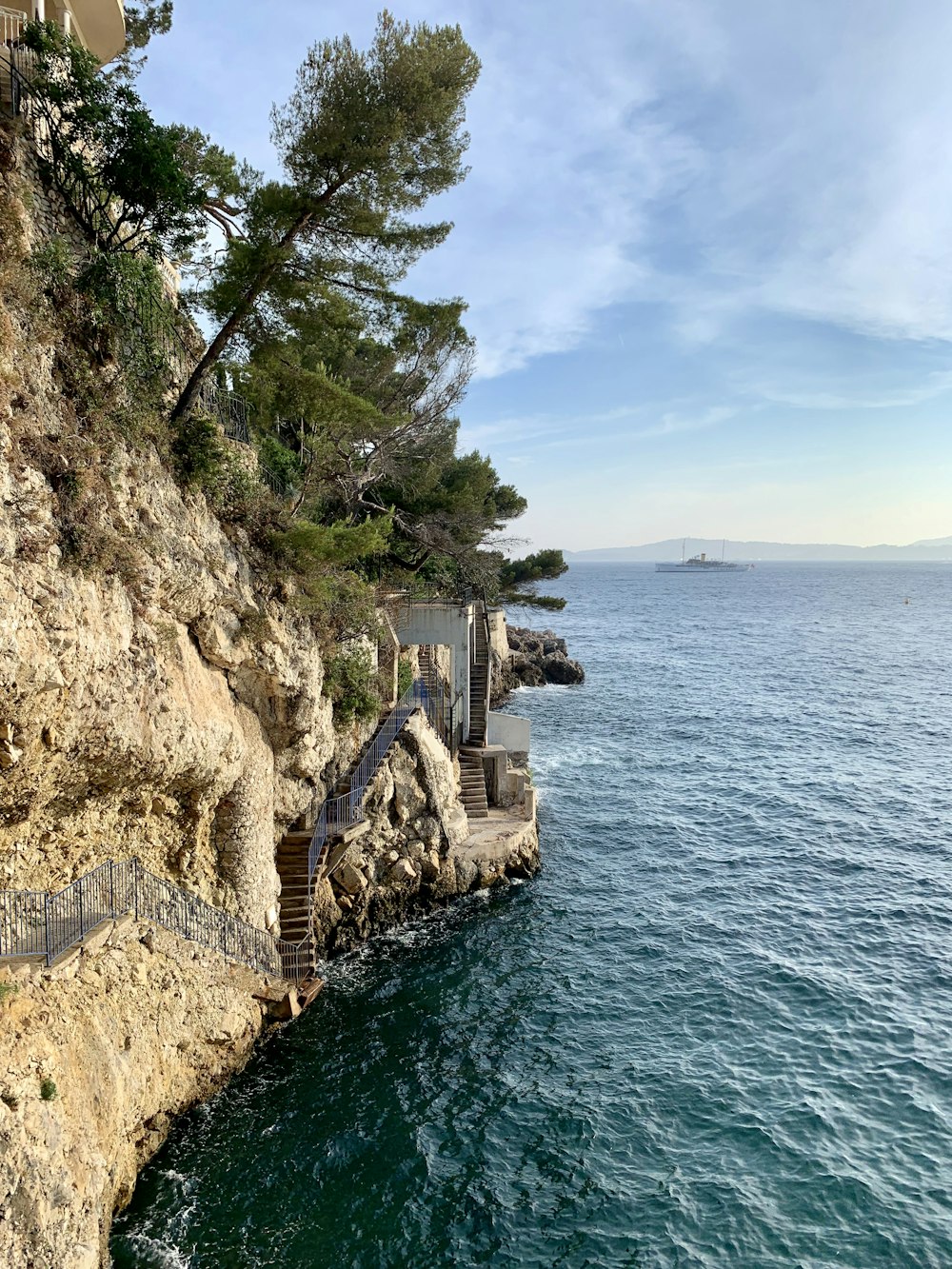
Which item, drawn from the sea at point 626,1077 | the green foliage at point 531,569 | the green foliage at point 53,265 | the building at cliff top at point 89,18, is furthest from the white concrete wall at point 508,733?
the building at cliff top at point 89,18

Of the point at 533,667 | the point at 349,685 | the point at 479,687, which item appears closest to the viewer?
the point at 349,685

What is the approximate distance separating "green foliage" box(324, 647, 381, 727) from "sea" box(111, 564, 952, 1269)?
5763 mm

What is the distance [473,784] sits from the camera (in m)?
26.8

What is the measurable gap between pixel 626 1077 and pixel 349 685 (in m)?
11.0

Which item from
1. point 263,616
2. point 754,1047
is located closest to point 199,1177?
point 263,616

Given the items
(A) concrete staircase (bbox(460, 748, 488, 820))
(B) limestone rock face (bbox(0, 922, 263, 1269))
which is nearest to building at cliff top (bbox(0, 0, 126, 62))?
(B) limestone rock face (bbox(0, 922, 263, 1269))

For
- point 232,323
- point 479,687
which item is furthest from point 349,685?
point 479,687

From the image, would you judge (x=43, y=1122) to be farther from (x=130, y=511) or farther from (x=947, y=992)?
(x=947, y=992)

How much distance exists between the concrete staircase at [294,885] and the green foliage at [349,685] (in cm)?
325

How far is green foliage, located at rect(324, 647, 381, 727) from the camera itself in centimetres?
2027

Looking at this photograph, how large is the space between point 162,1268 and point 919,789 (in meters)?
31.5

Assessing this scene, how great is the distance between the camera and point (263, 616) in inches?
647

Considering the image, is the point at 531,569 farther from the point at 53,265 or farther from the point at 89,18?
the point at 53,265

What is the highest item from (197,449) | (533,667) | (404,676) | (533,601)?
(197,449)
